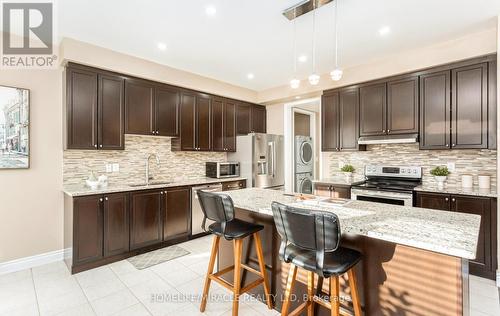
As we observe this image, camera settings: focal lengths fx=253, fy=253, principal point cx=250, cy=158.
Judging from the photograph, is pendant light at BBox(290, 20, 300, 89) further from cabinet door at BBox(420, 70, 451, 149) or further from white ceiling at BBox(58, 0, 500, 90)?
cabinet door at BBox(420, 70, 451, 149)

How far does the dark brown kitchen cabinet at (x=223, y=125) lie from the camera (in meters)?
4.75

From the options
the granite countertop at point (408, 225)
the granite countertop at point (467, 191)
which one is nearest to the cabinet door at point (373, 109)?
the granite countertop at point (467, 191)

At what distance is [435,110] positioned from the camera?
3.31 meters

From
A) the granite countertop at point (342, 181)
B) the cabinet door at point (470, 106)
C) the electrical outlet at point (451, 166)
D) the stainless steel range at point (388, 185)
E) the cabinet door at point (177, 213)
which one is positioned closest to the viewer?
the cabinet door at point (470, 106)

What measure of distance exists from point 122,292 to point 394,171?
388 centimetres

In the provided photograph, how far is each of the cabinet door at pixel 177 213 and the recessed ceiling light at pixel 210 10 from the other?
7.86 ft

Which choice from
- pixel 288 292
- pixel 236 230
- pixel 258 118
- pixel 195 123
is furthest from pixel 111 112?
pixel 288 292

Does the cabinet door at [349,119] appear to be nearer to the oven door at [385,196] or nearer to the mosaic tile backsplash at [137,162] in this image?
the oven door at [385,196]

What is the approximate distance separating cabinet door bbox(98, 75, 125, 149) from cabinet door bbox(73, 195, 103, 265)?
2.59 feet

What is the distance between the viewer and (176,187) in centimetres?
380

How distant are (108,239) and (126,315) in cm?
124

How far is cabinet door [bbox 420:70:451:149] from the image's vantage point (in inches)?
127

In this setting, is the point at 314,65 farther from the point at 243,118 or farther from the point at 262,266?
the point at 262,266

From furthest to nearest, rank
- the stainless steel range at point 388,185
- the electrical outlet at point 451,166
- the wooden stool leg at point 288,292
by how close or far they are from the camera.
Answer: the electrical outlet at point 451,166 < the stainless steel range at point 388,185 < the wooden stool leg at point 288,292
